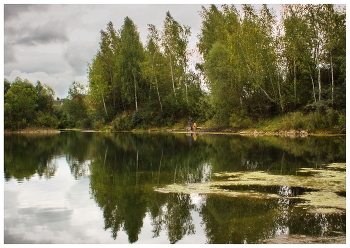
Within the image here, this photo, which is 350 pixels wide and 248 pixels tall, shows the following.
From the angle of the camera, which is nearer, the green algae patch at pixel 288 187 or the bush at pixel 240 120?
the green algae patch at pixel 288 187

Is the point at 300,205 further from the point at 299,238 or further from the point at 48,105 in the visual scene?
the point at 48,105

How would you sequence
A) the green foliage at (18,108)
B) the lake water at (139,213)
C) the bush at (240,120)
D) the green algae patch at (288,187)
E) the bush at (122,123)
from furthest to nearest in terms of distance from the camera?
the green foliage at (18,108) → the bush at (122,123) → the bush at (240,120) → the green algae patch at (288,187) → the lake water at (139,213)

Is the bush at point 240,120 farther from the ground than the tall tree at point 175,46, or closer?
closer

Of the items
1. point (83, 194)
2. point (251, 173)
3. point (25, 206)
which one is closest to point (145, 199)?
point (83, 194)

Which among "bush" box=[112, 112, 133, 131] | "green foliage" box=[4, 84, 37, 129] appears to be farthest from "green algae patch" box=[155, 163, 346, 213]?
"green foliage" box=[4, 84, 37, 129]

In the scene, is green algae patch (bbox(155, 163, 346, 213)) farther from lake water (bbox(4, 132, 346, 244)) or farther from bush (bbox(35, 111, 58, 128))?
bush (bbox(35, 111, 58, 128))

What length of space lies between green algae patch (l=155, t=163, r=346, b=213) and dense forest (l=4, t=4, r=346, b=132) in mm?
19861

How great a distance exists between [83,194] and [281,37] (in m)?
31.2

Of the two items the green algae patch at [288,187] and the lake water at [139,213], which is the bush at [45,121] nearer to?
the lake water at [139,213]

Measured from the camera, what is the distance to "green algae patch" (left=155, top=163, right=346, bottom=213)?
7.70 m

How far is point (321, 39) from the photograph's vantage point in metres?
31.1

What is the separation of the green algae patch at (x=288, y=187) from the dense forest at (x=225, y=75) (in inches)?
782

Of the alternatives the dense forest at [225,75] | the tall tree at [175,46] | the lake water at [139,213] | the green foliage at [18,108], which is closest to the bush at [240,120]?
the dense forest at [225,75]

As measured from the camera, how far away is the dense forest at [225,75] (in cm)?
3130
